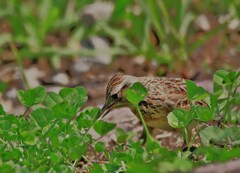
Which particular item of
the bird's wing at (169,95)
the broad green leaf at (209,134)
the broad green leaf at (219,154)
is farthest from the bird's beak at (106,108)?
the broad green leaf at (219,154)

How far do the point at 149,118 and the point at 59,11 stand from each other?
3.52 metres

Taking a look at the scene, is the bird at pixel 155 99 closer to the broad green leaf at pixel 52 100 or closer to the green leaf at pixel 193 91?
the broad green leaf at pixel 52 100

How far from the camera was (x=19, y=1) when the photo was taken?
952 cm

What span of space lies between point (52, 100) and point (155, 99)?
0.80 meters

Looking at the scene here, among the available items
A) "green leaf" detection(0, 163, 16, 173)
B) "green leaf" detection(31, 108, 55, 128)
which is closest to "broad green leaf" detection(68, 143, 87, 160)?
"green leaf" detection(31, 108, 55, 128)

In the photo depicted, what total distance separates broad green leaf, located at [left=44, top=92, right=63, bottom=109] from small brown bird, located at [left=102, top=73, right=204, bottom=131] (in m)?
0.55

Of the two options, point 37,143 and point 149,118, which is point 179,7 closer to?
point 149,118

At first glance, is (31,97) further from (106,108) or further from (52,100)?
(106,108)

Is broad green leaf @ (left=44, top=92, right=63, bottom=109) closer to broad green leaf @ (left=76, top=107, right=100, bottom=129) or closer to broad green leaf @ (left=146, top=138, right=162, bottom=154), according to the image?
broad green leaf @ (left=76, top=107, right=100, bottom=129)

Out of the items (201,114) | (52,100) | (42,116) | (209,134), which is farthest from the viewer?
(52,100)

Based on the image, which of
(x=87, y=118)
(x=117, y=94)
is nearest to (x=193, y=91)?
(x=87, y=118)

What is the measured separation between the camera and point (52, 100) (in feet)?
18.8

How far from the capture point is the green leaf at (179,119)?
5227 millimetres

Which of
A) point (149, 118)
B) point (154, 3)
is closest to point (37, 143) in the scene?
point (149, 118)
